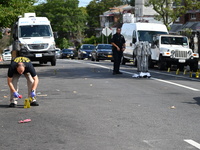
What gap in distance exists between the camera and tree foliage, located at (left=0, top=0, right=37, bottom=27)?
34.9m

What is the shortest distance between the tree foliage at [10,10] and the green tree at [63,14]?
8229 cm

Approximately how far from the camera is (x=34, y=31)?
31516mm

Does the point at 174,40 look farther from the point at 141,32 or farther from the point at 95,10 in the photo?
the point at 95,10

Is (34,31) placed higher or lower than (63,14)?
lower

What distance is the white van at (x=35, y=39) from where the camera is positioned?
1224 inches

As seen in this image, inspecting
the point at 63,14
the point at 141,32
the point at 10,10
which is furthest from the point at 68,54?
the point at 63,14

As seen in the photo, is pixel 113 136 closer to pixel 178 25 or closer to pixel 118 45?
pixel 118 45

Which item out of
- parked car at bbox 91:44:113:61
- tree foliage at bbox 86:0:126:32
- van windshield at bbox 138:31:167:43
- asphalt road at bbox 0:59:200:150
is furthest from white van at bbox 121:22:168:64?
tree foliage at bbox 86:0:126:32

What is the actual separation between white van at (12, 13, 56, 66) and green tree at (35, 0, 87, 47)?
88330 mm

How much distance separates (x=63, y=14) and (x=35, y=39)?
297 ft

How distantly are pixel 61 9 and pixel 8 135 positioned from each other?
113159 millimetres

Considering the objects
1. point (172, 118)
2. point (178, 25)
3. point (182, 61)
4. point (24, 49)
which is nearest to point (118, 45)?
point (182, 61)

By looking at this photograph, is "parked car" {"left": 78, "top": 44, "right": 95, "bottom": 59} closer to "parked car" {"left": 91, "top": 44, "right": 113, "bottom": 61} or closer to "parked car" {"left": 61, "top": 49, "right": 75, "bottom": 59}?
"parked car" {"left": 91, "top": 44, "right": 113, "bottom": 61}

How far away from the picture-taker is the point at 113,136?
815 centimetres
